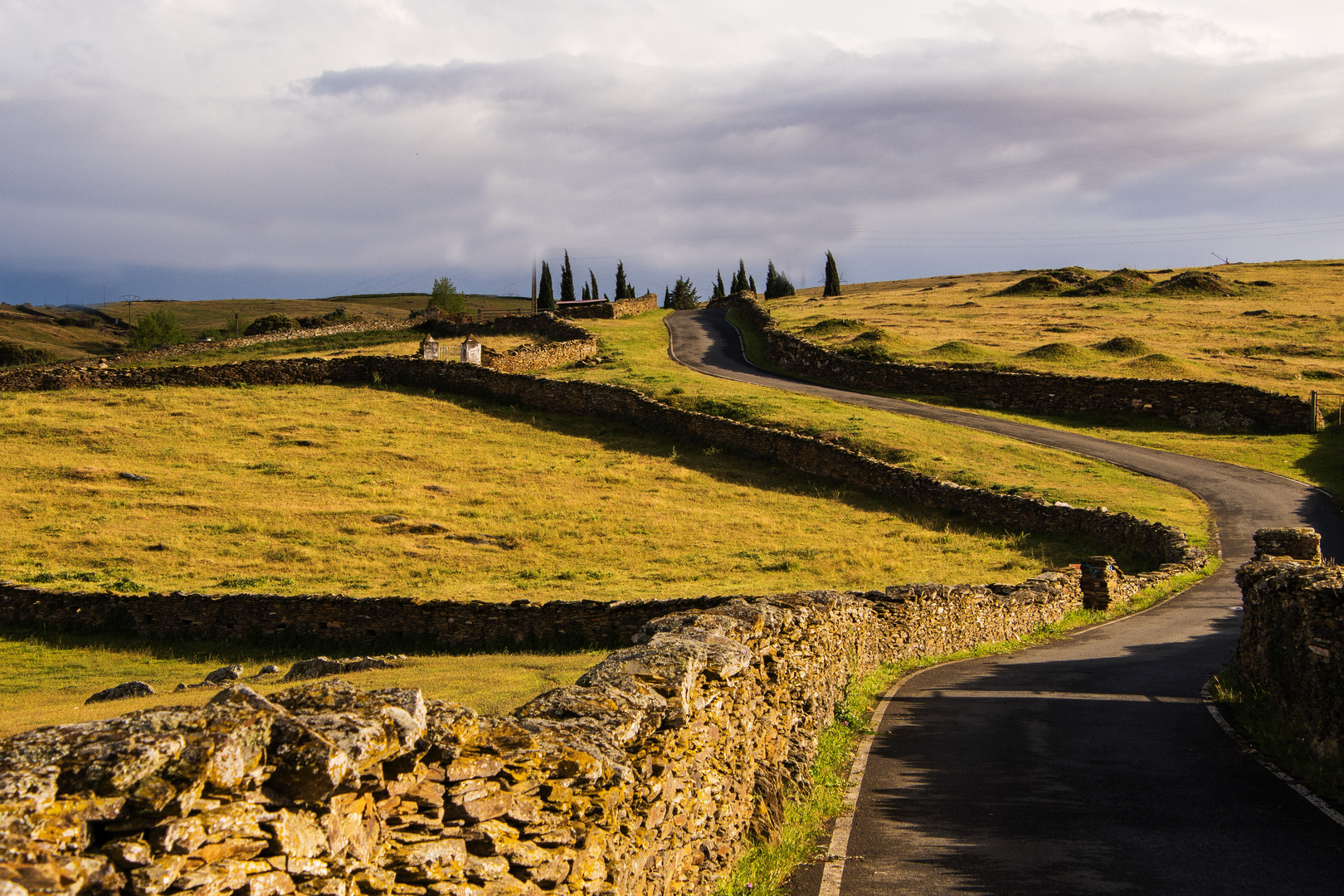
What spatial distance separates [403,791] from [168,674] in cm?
1604

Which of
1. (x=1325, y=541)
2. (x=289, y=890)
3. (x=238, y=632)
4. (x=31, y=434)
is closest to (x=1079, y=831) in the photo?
(x=289, y=890)

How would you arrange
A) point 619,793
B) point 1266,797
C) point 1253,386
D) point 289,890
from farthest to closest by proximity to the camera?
point 1253,386 → point 1266,797 → point 619,793 → point 289,890

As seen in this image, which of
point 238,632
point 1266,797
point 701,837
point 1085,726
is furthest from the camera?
point 238,632

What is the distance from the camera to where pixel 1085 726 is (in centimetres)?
1239

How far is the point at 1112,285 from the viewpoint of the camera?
303ft

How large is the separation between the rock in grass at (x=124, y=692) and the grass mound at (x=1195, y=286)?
9189cm

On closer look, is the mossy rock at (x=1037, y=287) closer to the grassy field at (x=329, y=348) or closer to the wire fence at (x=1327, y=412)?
the wire fence at (x=1327, y=412)

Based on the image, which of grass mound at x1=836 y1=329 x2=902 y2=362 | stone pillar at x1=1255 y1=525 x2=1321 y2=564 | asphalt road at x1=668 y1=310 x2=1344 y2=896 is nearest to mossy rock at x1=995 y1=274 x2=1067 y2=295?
grass mound at x1=836 y1=329 x2=902 y2=362

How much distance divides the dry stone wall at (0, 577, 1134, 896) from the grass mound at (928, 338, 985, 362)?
49.6m

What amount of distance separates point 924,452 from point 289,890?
33.1 m

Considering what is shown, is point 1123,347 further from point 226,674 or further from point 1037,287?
point 226,674

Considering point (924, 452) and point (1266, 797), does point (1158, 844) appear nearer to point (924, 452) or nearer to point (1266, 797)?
point (1266, 797)

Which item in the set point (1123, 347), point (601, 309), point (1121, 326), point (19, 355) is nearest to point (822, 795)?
point (1123, 347)

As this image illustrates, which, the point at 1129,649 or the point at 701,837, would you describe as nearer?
the point at 701,837
